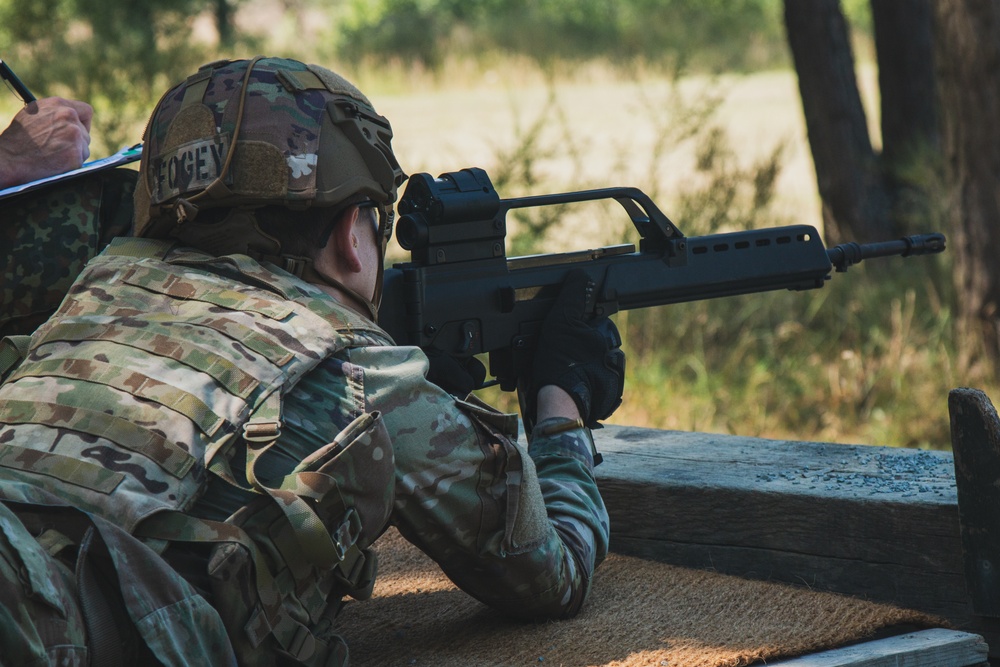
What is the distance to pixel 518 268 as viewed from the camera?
289 centimetres

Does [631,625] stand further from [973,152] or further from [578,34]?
[578,34]

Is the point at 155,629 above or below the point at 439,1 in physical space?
below

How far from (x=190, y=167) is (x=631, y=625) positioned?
1306 mm

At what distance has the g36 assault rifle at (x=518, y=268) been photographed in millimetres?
2684

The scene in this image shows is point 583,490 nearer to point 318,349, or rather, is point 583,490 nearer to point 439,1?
point 318,349

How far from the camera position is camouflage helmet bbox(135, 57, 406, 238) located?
6.91 ft

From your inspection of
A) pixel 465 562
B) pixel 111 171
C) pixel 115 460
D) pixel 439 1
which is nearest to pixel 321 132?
pixel 115 460

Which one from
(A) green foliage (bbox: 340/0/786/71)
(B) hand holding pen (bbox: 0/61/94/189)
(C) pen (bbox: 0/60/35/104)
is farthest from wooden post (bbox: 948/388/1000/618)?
(A) green foliage (bbox: 340/0/786/71)

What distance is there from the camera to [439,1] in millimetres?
38781

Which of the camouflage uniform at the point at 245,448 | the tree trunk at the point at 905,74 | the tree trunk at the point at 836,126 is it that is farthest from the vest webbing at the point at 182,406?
the tree trunk at the point at 905,74

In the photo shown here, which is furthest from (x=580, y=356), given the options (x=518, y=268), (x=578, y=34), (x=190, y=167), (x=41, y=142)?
(x=578, y=34)

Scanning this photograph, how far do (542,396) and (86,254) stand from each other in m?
1.18

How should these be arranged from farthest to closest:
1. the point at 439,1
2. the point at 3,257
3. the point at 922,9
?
the point at 439,1 < the point at 922,9 < the point at 3,257

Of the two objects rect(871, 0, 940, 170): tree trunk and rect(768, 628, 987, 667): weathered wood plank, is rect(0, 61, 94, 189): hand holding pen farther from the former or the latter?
rect(871, 0, 940, 170): tree trunk
